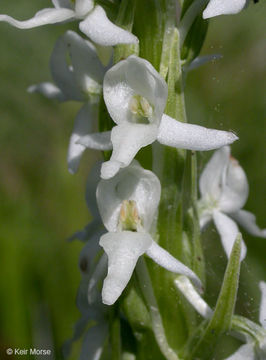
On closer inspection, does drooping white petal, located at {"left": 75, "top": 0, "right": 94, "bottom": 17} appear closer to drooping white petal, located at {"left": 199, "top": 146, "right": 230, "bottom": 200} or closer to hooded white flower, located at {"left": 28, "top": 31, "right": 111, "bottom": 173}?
hooded white flower, located at {"left": 28, "top": 31, "right": 111, "bottom": 173}

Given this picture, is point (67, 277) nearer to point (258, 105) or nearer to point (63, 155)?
point (63, 155)

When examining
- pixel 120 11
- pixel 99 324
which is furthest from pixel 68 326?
pixel 120 11

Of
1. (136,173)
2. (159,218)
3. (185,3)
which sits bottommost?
(159,218)

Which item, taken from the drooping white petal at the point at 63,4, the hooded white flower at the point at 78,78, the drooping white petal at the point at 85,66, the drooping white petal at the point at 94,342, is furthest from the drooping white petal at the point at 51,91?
the drooping white petal at the point at 94,342

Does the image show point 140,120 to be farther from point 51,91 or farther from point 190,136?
point 51,91

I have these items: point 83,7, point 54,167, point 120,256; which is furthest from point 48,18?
point 54,167

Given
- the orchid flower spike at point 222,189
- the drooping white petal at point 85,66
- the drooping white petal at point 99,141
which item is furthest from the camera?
the orchid flower spike at point 222,189

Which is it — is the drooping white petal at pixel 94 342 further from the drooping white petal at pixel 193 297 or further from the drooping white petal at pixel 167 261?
the drooping white petal at pixel 167 261
